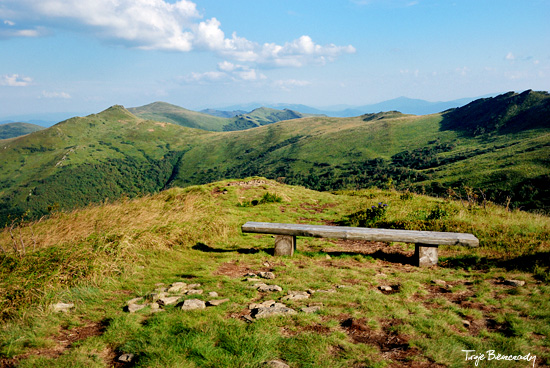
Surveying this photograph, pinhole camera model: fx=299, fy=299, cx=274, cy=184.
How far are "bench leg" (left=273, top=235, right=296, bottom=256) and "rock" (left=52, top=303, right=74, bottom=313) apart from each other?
16.4ft

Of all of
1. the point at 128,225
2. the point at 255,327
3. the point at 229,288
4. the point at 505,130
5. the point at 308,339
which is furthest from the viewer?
the point at 505,130

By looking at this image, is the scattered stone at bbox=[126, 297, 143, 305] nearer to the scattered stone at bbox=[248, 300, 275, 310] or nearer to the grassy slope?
the grassy slope

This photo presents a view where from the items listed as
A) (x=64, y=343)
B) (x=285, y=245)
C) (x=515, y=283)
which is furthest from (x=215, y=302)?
(x=515, y=283)

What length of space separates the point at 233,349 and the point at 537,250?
808 cm

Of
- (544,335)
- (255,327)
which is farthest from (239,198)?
(544,335)

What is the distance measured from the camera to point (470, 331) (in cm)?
457

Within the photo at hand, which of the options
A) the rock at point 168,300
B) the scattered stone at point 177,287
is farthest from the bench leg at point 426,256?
the rock at point 168,300

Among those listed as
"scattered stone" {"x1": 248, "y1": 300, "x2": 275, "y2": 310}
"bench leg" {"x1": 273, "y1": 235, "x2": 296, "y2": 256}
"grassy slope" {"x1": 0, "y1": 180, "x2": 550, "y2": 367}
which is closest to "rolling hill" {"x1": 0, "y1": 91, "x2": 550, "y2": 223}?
"grassy slope" {"x1": 0, "y1": 180, "x2": 550, "y2": 367}

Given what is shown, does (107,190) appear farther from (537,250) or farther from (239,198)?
(537,250)

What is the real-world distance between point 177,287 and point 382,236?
5.22 metres

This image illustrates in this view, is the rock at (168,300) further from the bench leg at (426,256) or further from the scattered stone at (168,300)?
the bench leg at (426,256)

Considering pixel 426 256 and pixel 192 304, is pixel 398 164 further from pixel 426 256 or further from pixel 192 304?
pixel 192 304

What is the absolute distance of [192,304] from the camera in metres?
5.32

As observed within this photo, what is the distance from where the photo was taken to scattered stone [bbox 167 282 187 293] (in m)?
6.04
